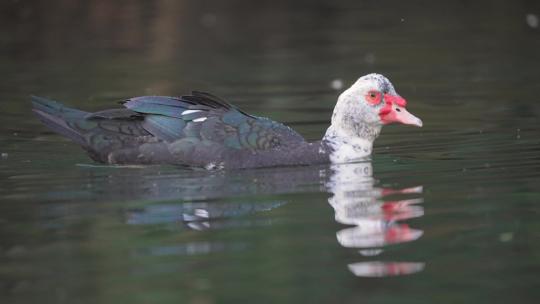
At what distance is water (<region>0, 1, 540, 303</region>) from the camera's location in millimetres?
6367

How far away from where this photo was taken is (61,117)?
10094 mm

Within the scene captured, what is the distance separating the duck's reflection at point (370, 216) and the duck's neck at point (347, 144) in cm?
31

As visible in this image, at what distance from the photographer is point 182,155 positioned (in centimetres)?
983

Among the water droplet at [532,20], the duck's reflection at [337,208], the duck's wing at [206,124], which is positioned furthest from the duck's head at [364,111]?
the water droplet at [532,20]

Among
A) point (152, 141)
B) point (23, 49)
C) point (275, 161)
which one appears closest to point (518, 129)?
point (275, 161)

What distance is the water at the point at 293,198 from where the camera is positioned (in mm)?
6367

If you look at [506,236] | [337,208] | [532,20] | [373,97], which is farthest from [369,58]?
[506,236]

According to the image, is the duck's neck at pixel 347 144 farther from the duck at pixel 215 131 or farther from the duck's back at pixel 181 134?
the duck's back at pixel 181 134

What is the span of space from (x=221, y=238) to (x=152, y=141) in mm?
2772

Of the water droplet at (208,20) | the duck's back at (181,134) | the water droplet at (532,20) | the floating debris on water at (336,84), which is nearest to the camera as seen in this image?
the duck's back at (181,134)

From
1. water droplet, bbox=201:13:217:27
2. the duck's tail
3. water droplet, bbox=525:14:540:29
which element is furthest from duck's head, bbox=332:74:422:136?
water droplet, bbox=201:13:217:27

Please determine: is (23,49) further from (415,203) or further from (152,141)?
(415,203)

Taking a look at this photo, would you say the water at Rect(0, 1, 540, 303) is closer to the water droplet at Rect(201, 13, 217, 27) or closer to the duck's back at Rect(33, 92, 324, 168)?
the duck's back at Rect(33, 92, 324, 168)

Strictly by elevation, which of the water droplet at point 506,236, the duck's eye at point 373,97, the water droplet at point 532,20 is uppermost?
the water droplet at point 532,20
